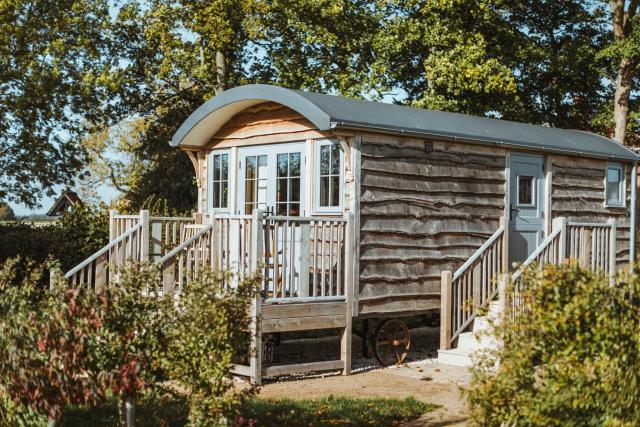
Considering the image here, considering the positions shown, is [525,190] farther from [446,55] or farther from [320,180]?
[446,55]

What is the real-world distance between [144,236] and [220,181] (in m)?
1.99

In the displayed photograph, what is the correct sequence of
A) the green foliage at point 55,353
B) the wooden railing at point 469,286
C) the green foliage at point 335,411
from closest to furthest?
the green foliage at point 55,353, the green foliage at point 335,411, the wooden railing at point 469,286

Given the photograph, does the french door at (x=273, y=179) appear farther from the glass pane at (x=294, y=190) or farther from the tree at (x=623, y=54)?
the tree at (x=623, y=54)

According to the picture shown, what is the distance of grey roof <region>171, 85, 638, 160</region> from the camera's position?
10.7 meters

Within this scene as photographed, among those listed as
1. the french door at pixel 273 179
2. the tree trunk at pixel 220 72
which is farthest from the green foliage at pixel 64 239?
the tree trunk at pixel 220 72

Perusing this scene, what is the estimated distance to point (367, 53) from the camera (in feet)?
82.4

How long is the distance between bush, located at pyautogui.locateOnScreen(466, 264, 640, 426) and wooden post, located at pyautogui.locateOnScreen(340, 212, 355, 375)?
524 cm

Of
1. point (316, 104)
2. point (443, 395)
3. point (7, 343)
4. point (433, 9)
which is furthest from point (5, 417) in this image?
point (433, 9)

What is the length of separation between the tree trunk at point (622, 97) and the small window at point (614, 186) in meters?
9.05

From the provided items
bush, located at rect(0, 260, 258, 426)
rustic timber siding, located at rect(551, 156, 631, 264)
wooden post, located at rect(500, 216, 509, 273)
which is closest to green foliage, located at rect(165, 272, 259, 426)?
bush, located at rect(0, 260, 258, 426)

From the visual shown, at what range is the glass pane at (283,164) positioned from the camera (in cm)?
1215

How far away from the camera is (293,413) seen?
7734 millimetres

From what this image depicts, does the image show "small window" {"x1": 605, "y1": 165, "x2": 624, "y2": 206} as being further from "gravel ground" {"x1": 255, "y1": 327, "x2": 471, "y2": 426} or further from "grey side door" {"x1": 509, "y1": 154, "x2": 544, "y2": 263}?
"gravel ground" {"x1": 255, "y1": 327, "x2": 471, "y2": 426}

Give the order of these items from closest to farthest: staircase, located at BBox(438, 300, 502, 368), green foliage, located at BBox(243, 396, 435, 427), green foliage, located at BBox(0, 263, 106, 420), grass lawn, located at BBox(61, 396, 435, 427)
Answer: green foliage, located at BBox(0, 263, 106, 420), grass lawn, located at BBox(61, 396, 435, 427), green foliage, located at BBox(243, 396, 435, 427), staircase, located at BBox(438, 300, 502, 368)
